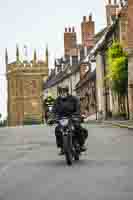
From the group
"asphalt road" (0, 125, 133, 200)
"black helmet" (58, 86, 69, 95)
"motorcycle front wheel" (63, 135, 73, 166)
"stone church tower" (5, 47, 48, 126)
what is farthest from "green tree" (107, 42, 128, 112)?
"stone church tower" (5, 47, 48, 126)

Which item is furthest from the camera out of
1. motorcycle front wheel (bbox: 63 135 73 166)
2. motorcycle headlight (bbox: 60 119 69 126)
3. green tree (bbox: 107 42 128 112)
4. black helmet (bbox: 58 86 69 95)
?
green tree (bbox: 107 42 128 112)

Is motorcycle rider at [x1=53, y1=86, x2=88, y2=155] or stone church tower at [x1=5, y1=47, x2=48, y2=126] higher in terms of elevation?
stone church tower at [x1=5, y1=47, x2=48, y2=126]

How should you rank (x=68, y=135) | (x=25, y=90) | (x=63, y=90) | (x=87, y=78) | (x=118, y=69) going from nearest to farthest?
(x=68, y=135)
(x=63, y=90)
(x=118, y=69)
(x=87, y=78)
(x=25, y=90)

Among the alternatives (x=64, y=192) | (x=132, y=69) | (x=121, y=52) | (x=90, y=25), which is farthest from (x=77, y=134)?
(x=90, y=25)

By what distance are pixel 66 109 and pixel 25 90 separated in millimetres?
127143

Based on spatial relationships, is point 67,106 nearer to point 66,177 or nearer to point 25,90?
point 66,177

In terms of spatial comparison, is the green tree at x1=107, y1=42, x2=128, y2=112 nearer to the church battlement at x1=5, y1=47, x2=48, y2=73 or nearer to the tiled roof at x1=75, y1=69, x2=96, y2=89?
the tiled roof at x1=75, y1=69, x2=96, y2=89

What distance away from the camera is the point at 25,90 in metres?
140

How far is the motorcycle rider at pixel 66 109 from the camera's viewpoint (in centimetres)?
1371

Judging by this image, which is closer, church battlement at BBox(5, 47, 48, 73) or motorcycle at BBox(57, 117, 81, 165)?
motorcycle at BBox(57, 117, 81, 165)

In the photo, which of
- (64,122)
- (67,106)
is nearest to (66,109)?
(67,106)

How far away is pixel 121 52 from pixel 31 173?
49.3 metres

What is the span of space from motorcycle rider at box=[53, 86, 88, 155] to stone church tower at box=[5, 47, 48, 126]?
123 metres

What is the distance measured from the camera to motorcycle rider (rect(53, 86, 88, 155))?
1371 centimetres
